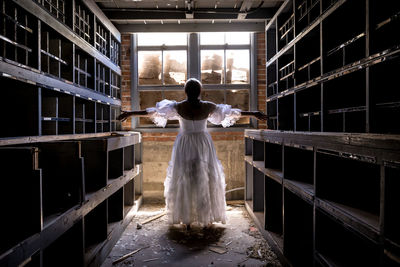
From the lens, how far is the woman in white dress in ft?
10.4

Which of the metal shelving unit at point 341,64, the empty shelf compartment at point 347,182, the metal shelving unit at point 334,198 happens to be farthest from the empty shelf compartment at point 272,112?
the empty shelf compartment at point 347,182

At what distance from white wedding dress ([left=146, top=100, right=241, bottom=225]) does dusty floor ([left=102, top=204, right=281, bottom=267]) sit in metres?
0.21

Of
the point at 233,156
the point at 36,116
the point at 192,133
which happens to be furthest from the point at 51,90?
the point at 233,156

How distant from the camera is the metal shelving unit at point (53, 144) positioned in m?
1.32

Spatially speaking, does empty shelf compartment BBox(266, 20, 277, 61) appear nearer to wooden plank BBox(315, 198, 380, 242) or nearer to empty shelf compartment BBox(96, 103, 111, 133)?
empty shelf compartment BBox(96, 103, 111, 133)

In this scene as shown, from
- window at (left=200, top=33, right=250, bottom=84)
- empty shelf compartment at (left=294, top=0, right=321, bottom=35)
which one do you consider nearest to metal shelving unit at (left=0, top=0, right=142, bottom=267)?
window at (left=200, top=33, right=250, bottom=84)

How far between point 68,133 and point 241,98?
121 inches

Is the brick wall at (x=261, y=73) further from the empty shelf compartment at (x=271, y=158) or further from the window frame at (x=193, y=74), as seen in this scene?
the empty shelf compartment at (x=271, y=158)

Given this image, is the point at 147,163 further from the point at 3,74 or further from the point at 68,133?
the point at 3,74

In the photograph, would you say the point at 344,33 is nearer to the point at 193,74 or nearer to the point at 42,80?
the point at 42,80

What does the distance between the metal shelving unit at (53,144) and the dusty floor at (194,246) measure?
0.25 m

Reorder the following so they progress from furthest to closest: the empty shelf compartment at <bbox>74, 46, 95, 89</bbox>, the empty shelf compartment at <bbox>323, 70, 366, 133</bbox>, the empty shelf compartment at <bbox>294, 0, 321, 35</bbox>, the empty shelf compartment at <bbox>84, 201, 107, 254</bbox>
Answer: the empty shelf compartment at <bbox>74, 46, 95, 89</bbox> → the empty shelf compartment at <bbox>84, 201, 107, 254</bbox> → the empty shelf compartment at <bbox>294, 0, 321, 35</bbox> → the empty shelf compartment at <bbox>323, 70, 366, 133</bbox>

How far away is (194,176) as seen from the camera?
10.6 feet

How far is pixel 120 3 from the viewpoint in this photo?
398 centimetres
